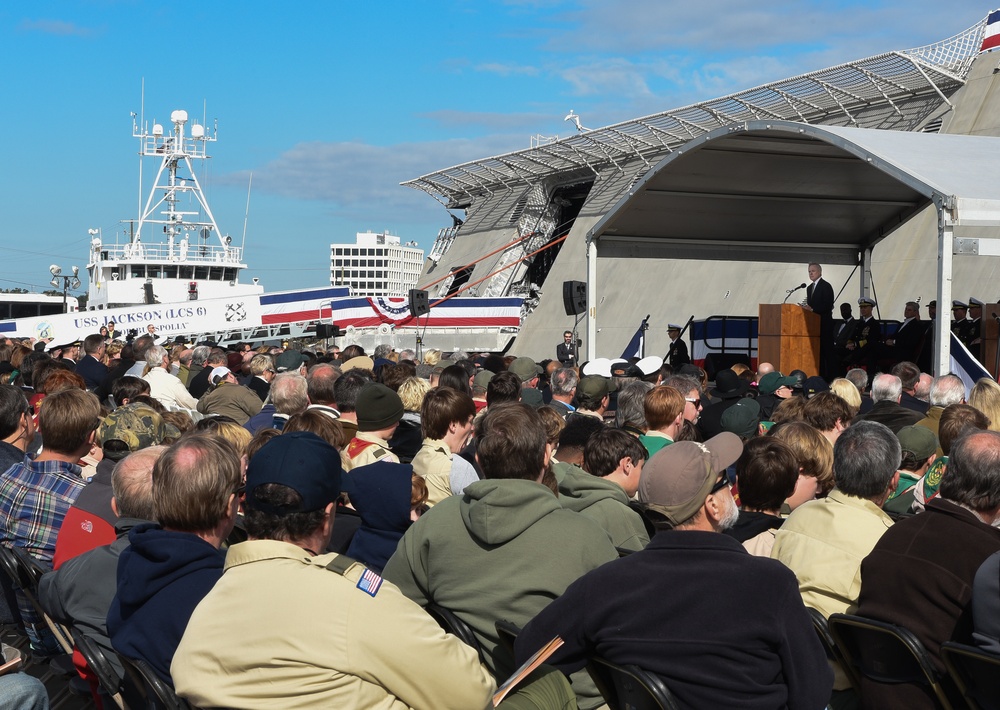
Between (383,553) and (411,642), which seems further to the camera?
(383,553)

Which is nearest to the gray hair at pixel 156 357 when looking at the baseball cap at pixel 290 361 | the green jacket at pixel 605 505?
the baseball cap at pixel 290 361

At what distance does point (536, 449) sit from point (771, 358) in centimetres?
1301

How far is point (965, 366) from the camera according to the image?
41.0ft

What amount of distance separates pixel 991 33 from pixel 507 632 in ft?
92.9

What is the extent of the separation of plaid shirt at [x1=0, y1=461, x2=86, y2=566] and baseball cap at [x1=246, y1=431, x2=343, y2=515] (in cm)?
234

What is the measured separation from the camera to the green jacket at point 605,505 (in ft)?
13.6

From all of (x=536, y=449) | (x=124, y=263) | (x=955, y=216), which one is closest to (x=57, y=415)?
(x=536, y=449)

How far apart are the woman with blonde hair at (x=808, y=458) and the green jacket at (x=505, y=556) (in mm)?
1824

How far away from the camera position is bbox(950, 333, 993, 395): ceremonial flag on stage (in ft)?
40.4

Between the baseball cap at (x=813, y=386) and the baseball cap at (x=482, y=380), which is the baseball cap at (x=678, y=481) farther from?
the baseball cap at (x=813, y=386)

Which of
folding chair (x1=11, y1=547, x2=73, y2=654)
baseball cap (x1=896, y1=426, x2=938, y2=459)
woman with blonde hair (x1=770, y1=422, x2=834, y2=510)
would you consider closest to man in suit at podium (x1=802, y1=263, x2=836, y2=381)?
baseball cap (x1=896, y1=426, x2=938, y2=459)

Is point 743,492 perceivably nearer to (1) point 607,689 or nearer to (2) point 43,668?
(1) point 607,689

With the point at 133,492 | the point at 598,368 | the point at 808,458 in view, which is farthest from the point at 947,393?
the point at 133,492

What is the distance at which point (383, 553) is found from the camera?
4.29 m
